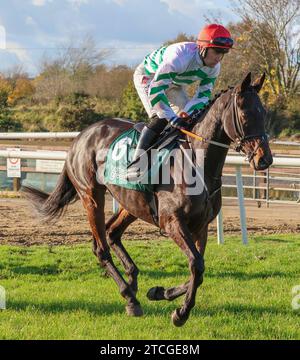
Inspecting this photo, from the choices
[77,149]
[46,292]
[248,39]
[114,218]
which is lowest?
[46,292]

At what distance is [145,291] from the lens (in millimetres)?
5762

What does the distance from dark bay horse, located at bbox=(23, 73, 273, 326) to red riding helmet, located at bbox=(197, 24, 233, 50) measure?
14.2 inches

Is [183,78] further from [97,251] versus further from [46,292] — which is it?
[46,292]

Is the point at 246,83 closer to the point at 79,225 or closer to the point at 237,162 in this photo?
the point at 237,162

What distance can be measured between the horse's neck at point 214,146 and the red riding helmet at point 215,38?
41 centimetres

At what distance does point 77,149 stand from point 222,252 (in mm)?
2166

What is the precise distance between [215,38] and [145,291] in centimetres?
230

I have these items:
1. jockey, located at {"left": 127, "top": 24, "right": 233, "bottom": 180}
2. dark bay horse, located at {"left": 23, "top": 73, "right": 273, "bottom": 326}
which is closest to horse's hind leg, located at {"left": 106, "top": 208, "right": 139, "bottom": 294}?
dark bay horse, located at {"left": 23, "top": 73, "right": 273, "bottom": 326}

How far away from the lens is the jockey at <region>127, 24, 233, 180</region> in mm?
4848

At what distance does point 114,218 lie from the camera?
600 cm

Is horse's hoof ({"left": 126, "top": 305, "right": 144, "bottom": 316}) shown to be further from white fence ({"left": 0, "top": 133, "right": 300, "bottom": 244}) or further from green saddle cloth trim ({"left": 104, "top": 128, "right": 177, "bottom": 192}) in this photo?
white fence ({"left": 0, "top": 133, "right": 300, "bottom": 244})

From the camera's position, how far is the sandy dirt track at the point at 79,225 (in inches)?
348

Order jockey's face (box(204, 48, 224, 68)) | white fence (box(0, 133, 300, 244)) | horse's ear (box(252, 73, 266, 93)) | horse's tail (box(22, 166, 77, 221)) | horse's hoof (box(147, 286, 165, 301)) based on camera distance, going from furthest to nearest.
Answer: white fence (box(0, 133, 300, 244))
horse's tail (box(22, 166, 77, 221))
horse's hoof (box(147, 286, 165, 301))
jockey's face (box(204, 48, 224, 68))
horse's ear (box(252, 73, 266, 93))
